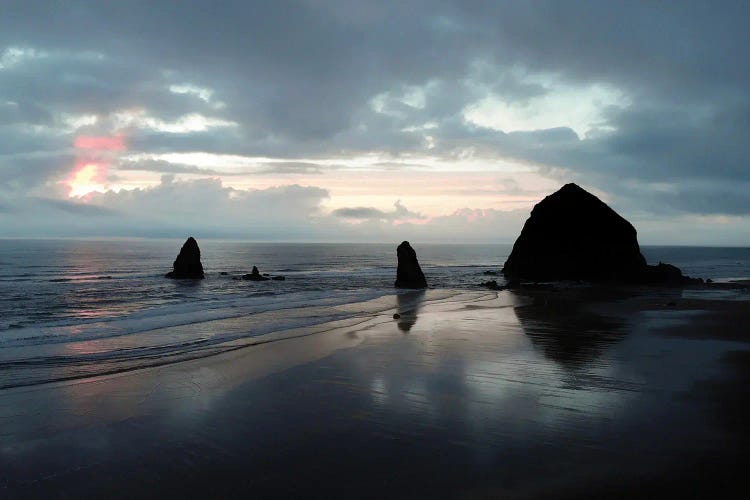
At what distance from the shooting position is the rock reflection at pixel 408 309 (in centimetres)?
2278

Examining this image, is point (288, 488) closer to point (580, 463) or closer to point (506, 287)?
point (580, 463)

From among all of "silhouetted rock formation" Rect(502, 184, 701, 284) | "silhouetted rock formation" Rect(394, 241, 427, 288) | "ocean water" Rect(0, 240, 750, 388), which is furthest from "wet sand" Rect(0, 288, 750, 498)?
"silhouetted rock formation" Rect(502, 184, 701, 284)

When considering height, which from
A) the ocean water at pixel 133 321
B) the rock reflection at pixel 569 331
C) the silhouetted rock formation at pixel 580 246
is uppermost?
the silhouetted rock formation at pixel 580 246

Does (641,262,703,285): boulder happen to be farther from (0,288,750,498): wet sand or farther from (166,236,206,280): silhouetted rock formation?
(166,236,206,280): silhouetted rock formation

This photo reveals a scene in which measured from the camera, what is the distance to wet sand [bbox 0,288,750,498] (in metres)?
6.56

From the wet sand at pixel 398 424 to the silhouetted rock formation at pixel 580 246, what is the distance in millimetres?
41070

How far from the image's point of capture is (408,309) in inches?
1191

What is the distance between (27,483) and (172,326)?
17127 mm

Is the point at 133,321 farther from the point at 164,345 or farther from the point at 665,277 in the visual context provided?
the point at 665,277

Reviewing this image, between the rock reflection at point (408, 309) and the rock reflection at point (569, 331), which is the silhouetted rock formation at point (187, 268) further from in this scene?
the rock reflection at point (569, 331)

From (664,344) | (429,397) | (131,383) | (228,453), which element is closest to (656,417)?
(429,397)

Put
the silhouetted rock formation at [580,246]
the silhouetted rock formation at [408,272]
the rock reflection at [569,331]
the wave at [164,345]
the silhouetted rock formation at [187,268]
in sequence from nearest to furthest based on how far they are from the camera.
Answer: the wave at [164,345] < the rock reflection at [569,331] < the silhouetted rock formation at [408,272] < the silhouetted rock formation at [580,246] < the silhouetted rock formation at [187,268]

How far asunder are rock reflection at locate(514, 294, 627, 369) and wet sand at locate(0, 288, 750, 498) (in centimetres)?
23

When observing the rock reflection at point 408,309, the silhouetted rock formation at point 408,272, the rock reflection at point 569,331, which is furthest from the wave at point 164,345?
the silhouetted rock formation at point 408,272
